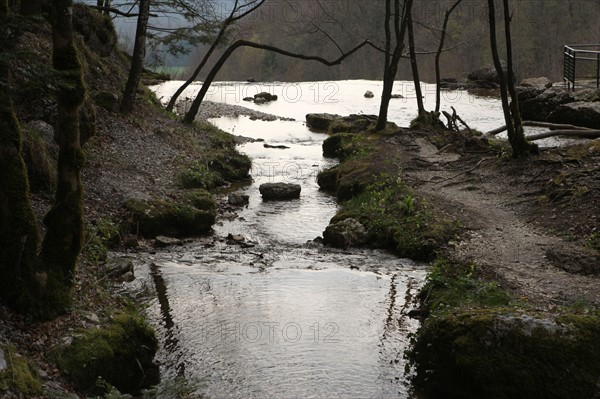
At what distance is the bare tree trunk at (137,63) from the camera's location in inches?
785

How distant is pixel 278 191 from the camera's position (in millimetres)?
17531

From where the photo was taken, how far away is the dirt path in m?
9.83

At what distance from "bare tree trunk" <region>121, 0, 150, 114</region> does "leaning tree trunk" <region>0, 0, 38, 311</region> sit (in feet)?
42.8

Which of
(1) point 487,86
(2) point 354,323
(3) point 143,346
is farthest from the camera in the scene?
(1) point 487,86

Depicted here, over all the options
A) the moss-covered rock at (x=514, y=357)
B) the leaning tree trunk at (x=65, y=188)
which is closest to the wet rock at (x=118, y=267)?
the leaning tree trunk at (x=65, y=188)

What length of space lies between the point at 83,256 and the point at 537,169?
33.8ft

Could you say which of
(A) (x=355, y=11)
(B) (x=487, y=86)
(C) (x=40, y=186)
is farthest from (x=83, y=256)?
(A) (x=355, y=11)

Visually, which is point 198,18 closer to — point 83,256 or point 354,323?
point 83,256

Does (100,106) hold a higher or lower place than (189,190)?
higher

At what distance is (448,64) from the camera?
75.8 metres

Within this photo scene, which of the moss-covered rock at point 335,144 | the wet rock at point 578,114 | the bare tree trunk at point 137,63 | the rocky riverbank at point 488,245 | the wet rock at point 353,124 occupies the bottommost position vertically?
the rocky riverbank at point 488,245

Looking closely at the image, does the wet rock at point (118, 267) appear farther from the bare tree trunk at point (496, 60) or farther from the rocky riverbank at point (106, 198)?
the bare tree trunk at point (496, 60)

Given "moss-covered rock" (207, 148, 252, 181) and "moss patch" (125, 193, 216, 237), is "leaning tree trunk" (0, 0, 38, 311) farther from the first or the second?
"moss-covered rock" (207, 148, 252, 181)

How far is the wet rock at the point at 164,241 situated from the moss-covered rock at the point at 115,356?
4612mm
